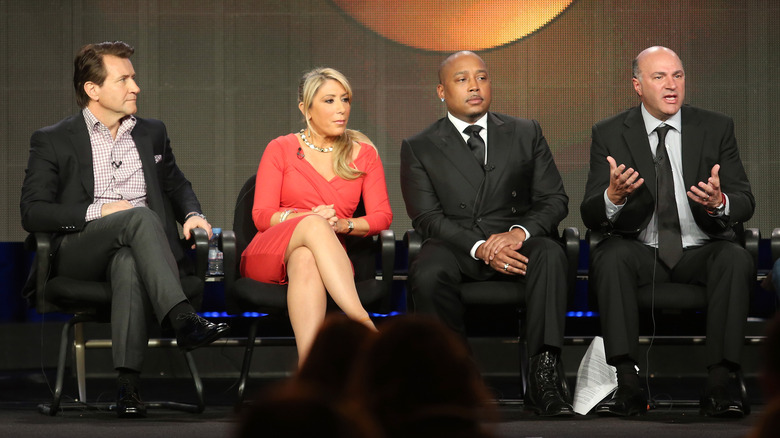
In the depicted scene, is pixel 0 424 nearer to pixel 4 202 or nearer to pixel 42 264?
pixel 42 264

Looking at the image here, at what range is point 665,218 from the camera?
3709 mm

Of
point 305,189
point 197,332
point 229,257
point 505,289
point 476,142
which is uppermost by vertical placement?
point 476,142

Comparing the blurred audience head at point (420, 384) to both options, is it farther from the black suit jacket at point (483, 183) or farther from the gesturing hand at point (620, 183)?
the black suit jacket at point (483, 183)

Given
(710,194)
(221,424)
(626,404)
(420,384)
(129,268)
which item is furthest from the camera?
(710,194)

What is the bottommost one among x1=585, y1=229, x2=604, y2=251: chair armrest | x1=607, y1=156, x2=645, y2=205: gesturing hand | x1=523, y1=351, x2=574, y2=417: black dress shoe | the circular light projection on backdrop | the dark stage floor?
the dark stage floor

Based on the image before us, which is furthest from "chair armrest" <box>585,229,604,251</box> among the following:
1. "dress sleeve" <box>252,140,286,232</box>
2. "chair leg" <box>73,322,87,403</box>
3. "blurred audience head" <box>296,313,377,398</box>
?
"blurred audience head" <box>296,313,377,398</box>

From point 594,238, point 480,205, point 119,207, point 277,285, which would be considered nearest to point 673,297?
point 594,238

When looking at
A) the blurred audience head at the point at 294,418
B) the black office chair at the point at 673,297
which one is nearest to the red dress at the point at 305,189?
the black office chair at the point at 673,297

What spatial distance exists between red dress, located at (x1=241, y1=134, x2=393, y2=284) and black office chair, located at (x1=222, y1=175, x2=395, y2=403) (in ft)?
0.31

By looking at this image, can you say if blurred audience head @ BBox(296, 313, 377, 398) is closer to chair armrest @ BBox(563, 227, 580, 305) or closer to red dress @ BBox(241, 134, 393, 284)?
chair armrest @ BBox(563, 227, 580, 305)

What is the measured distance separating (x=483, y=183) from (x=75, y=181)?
158cm

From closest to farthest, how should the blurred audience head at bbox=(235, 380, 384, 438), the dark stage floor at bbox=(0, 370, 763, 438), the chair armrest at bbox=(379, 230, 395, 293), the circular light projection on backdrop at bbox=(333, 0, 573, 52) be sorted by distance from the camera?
the blurred audience head at bbox=(235, 380, 384, 438) < the dark stage floor at bbox=(0, 370, 763, 438) < the chair armrest at bbox=(379, 230, 395, 293) < the circular light projection on backdrop at bbox=(333, 0, 573, 52)

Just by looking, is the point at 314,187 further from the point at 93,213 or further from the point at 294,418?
the point at 294,418

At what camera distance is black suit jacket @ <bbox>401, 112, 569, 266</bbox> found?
3.88 m
